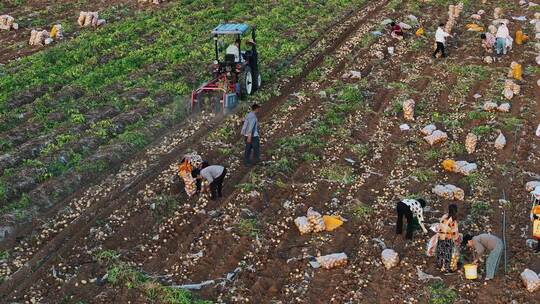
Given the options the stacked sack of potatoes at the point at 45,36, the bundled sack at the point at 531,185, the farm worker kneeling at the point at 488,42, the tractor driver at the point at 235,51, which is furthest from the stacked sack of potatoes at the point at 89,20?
the bundled sack at the point at 531,185

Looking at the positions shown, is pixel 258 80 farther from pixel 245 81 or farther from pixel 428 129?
pixel 428 129

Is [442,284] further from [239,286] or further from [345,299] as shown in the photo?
[239,286]

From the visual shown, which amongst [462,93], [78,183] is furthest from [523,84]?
[78,183]

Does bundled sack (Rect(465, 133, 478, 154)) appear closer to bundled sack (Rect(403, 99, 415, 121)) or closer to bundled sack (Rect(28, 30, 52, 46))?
bundled sack (Rect(403, 99, 415, 121))

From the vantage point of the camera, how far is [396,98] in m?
18.7

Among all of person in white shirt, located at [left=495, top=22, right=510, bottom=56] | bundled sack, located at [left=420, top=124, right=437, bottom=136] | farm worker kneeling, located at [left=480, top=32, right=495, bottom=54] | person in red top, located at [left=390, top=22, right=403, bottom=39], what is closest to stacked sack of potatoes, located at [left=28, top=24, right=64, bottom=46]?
person in red top, located at [left=390, top=22, right=403, bottom=39]

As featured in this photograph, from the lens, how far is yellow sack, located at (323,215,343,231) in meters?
12.7

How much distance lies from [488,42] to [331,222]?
12504mm

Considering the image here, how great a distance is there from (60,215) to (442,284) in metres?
8.08

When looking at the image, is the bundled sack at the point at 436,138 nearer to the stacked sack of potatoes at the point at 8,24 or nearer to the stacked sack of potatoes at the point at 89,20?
the stacked sack of potatoes at the point at 89,20

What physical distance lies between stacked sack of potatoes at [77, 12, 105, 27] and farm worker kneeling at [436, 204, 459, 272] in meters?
19.3

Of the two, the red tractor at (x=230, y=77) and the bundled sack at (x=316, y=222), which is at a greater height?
the red tractor at (x=230, y=77)

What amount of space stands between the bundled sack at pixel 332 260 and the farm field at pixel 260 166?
147mm

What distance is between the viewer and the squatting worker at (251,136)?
14352mm
